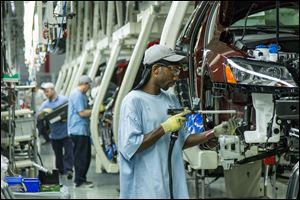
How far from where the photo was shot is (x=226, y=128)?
4012mm

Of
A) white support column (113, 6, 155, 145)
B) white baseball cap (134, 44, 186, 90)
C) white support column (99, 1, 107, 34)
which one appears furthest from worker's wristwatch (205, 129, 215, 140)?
white support column (99, 1, 107, 34)

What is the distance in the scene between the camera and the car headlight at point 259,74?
4.14 meters

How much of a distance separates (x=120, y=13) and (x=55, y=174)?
6.06 metres

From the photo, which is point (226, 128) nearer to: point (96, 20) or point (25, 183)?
point (25, 183)

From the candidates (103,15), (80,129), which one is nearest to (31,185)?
(80,129)

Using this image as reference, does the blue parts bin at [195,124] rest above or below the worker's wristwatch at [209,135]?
below

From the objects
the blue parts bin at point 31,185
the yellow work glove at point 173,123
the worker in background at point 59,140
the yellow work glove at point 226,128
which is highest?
the yellow work glove at point 173,123

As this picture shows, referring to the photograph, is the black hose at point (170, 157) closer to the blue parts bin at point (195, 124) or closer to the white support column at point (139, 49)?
the blue parts bin at point (195, 124)

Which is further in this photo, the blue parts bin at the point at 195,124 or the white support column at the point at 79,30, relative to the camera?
the white support column at the point at 79,30

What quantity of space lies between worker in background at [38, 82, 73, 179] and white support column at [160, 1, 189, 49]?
4545 millimetres

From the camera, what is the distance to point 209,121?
4996 millimetres

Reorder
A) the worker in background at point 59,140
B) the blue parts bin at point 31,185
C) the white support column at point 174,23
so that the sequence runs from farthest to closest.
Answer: the worker in background at point 59,140 → the white support column at point 174,23 → the blue parts bin at point 31,185

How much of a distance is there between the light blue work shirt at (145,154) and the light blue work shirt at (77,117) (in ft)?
18.3

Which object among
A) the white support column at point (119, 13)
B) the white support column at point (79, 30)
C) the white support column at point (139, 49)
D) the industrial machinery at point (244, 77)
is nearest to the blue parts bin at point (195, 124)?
the industrial machinery at point (244, 77)
